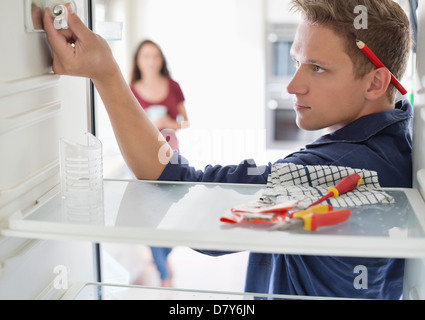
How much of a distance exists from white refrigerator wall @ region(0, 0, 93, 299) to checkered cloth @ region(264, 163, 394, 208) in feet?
1.22

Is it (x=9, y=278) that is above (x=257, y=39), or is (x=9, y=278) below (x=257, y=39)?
below

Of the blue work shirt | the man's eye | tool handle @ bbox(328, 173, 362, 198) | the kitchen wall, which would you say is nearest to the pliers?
tool handle @ bbox(328, 173, 362, 198)

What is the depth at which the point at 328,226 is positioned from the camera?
73 cm

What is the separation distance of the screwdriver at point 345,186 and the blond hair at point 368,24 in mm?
247

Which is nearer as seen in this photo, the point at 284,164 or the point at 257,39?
the point at 284,164

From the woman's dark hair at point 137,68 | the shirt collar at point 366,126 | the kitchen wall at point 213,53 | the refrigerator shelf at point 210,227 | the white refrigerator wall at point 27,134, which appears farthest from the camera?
the kitchen wall at point 213,53

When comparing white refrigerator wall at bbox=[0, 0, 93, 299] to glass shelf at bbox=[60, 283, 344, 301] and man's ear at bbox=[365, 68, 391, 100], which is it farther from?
man's ear at bbox=[365, 68, 391, 100]

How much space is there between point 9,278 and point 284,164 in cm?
46

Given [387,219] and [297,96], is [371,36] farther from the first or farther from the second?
[387,219]

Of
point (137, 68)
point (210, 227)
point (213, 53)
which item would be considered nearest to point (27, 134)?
point (210, 227)

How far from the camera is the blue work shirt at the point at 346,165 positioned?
1.01m

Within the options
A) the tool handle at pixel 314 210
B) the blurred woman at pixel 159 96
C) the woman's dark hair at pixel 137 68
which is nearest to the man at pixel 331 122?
the tool handle at pixel 314 210

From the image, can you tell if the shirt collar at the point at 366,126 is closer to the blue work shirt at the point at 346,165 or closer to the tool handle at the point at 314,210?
the blue work shirt at the point at 346,165

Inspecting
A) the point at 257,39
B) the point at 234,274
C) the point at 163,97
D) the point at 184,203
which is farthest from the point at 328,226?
the point at 257,39
